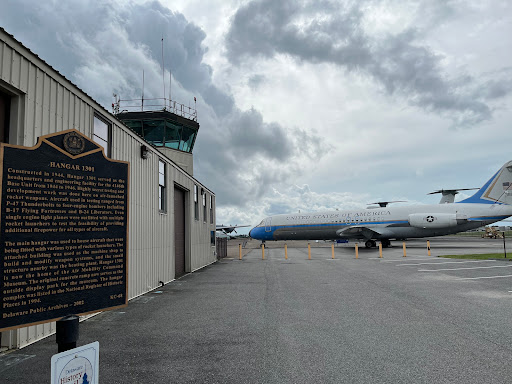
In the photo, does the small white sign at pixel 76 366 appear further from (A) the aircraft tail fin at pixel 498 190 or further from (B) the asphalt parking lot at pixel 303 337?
(A) the aircraft tail fin at pixel 498 190

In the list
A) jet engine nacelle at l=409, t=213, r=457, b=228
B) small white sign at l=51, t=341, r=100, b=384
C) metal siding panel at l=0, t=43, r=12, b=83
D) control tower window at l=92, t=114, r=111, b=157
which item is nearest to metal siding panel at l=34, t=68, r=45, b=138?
metal siding panel at l=0, t=43, r=12, b=83

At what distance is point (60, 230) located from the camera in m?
3.55

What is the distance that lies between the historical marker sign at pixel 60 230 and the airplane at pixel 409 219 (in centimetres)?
2994

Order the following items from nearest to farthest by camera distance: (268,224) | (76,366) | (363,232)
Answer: (76,366), (363,232), (268,224)

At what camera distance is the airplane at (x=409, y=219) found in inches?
1195

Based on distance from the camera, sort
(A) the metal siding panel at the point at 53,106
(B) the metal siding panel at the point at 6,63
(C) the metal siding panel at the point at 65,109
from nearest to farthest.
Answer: (B) the metal siding panel at the point at 6,63, (A) the metal siding panel at the point at 53,106, (C) the metal siding panel at the point at 65,109

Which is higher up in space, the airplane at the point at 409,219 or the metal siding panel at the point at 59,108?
the metal siding panel at the point at 59,108

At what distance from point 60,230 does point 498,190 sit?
3691 cm

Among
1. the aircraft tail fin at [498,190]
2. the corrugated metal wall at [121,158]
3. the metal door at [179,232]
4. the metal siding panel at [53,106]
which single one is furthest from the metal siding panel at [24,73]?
the aircraft tail fin at [498,190]

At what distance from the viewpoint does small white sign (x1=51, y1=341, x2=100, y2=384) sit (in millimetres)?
2807

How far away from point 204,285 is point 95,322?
4.98 meters

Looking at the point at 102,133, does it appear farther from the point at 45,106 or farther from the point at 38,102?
the point at 38,102

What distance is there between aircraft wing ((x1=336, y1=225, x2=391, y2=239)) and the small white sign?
100ft

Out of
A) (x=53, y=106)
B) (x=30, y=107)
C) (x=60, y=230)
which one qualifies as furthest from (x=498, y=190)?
(x=60, y=230)
